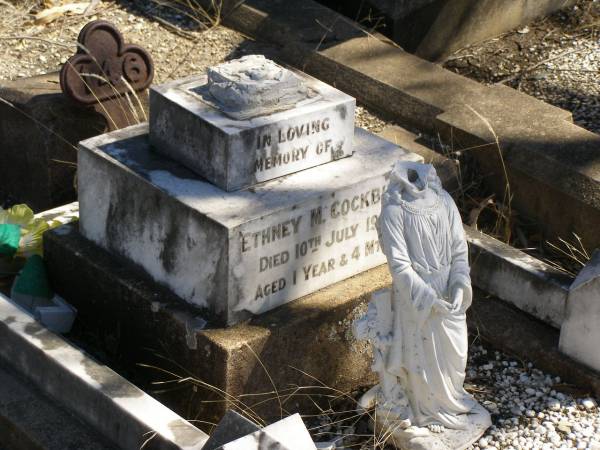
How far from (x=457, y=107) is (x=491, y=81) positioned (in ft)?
2.96

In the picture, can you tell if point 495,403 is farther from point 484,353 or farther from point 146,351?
point 146,351

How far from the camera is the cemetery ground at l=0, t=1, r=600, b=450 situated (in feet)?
18.0

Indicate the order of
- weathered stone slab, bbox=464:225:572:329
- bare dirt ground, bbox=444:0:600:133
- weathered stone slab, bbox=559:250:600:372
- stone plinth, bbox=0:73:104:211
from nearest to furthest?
1. weathered stone slab, bbox=559:250:600:372
2. weathered stone slab, bbox=464:225:572:329
3. stone plinth, bbox=0:73:104:211
4. bare dirt ground, bbox=444:0:600:133

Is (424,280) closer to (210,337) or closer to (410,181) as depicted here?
(410,181)

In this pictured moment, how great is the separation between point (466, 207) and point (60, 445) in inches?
106

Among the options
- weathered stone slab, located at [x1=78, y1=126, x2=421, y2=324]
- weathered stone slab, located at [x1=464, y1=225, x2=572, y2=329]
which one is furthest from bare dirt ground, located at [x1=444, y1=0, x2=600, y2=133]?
weathered stone slab, located at [x1=78, y1=126, x2=421, y2=324]

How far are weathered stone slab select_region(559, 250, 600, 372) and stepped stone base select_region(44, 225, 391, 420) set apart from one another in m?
0.85

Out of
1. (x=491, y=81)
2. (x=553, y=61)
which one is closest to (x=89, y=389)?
(x=491, y=81)

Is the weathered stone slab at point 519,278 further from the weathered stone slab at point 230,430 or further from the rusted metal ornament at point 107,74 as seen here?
the rusted metal ornament at point 107,74

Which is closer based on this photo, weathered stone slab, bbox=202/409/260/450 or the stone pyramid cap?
weathered stone slab, bbox=202/409/260/450

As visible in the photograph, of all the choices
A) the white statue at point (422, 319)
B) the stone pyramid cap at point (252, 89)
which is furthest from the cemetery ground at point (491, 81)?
the stone pyramid cap at point (252, 89)

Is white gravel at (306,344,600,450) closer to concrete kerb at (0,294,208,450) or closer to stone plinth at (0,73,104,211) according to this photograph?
concrete kerb at (0,294,208,450)

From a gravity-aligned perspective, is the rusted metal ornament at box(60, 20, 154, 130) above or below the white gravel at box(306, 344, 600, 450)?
above

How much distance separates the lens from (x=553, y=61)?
8.03 metres
